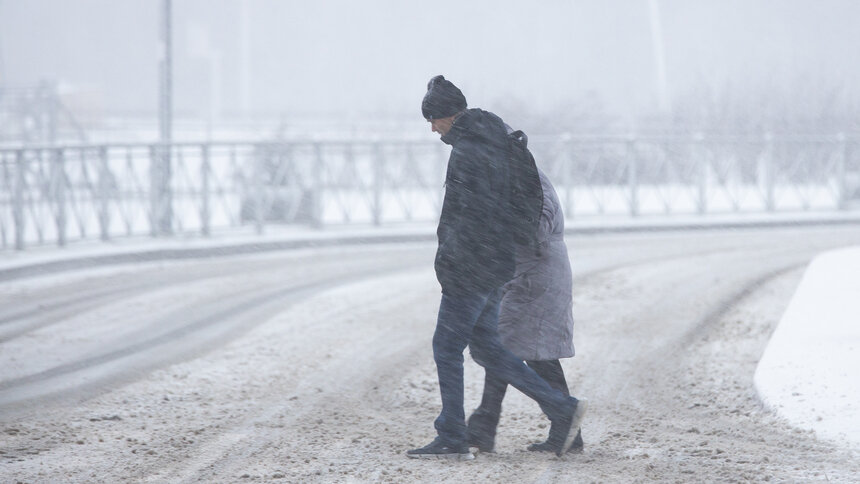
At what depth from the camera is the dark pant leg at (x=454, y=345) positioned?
4.61 metres

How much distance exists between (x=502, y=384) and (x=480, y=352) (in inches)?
9.7

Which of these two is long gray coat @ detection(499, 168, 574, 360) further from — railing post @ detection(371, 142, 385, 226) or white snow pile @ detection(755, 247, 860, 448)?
railing post @ detection(371, 142, 385, 226)

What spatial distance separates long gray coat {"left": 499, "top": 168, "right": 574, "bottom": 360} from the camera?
4.72 meters

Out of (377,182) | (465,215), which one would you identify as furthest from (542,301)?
(377,182)

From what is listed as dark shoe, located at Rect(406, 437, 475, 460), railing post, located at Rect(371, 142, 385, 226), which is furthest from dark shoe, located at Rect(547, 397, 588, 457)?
railing post, located at Rect(371, 142, 385, 226)

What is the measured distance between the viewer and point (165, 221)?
50.5 feet

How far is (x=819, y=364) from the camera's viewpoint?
617 centimetres

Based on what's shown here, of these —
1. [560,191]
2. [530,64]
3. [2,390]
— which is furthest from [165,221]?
[530,64]

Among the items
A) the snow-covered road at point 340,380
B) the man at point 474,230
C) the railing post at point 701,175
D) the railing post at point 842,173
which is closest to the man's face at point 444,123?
the man at point 474,230

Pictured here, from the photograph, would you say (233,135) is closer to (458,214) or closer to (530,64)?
(530,64)

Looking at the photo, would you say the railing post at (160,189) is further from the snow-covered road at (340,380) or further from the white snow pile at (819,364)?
the white snow pile at (819,364)

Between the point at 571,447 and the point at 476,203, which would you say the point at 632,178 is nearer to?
the point at 571,447

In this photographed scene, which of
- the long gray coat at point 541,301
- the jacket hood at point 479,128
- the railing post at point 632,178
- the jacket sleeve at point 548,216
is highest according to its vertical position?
the jacket hood at point 479,128

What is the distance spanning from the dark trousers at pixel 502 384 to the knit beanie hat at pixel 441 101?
47.4 inches
